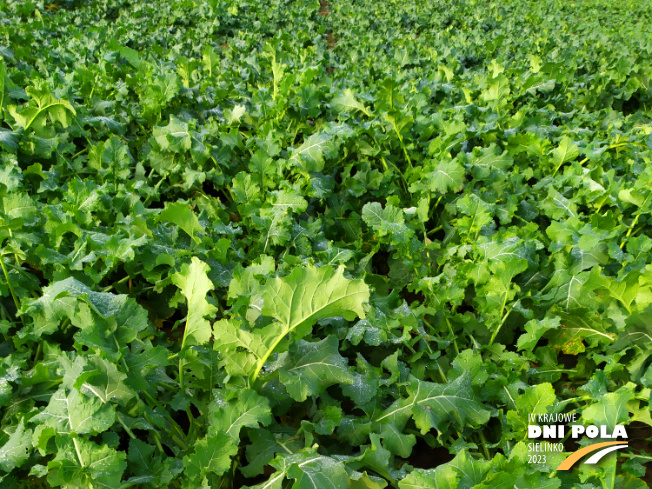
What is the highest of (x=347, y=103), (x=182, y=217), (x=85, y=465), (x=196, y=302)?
(x=347, y=103)

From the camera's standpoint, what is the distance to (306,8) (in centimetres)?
875

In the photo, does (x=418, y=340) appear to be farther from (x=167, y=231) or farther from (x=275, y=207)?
(x=167, y=231)

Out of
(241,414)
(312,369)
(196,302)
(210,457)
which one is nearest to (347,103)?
(196,302)

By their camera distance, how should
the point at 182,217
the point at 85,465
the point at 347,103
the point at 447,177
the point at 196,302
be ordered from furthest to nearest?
1. the point at 347,103
2. the point at 447,177
3. the point at 182,217
4. the point at 196,302
5. the point at 85,465

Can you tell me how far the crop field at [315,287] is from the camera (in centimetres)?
189

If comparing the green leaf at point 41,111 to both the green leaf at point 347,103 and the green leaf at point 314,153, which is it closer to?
the green leaf at point 314,153

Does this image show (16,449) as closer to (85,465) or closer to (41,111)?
(85,465)

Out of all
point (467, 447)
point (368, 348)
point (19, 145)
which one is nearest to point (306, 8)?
point (19, 145)

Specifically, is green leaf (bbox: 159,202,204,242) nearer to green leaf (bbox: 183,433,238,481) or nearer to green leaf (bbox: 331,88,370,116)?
green leaf (bbox: 183,433,238,481)

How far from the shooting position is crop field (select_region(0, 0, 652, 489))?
189 cm

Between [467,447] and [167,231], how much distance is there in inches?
77.6

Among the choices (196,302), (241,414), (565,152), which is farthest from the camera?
(565,152)

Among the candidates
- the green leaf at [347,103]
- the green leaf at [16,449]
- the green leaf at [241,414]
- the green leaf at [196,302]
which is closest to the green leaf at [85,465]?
the green leaf at [16,449]

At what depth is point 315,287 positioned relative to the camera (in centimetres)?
187
